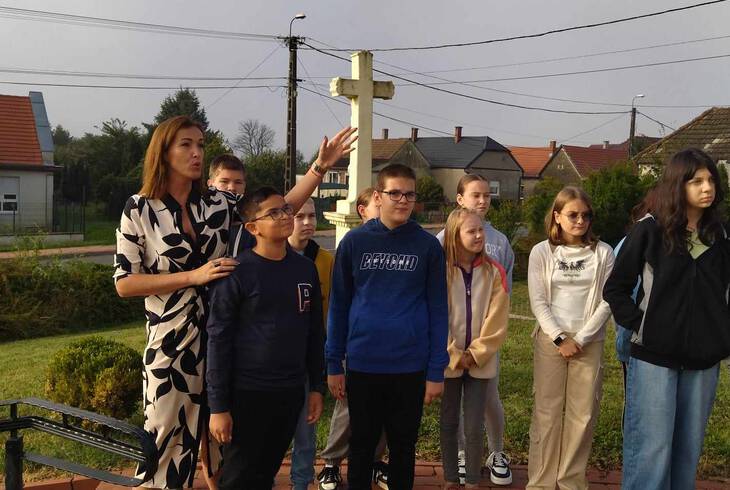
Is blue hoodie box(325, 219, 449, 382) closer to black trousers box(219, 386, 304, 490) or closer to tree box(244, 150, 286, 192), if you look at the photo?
black trousers box(219, 386, 304, 490)

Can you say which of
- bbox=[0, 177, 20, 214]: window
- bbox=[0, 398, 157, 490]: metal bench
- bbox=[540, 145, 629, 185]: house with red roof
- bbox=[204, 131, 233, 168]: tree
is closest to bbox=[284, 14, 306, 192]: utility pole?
bbox=[204, 131, 233, 168]: tree

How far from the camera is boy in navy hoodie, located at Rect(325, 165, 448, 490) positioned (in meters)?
3.30

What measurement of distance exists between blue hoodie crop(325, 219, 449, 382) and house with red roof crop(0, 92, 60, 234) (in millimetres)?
26840

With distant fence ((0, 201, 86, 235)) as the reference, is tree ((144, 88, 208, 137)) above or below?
above

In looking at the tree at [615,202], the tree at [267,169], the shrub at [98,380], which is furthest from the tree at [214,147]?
the shrub at [98,380]

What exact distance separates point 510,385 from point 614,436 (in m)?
1.26

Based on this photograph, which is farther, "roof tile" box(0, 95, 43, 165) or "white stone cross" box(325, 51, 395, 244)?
"roof tile" box(0, 95, 43, 165)

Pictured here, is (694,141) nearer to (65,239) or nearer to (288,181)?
(288,181)

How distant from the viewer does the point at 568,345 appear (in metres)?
3.76

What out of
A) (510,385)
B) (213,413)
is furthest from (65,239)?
(213,413)

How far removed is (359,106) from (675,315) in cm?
401

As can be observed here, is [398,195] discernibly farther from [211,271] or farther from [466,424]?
[466,424]

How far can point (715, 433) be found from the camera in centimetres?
476

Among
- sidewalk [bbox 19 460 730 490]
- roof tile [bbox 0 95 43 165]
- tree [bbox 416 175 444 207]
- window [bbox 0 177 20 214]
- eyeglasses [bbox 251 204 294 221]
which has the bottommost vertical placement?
sidewalk [bbox 19 460 730 490]
